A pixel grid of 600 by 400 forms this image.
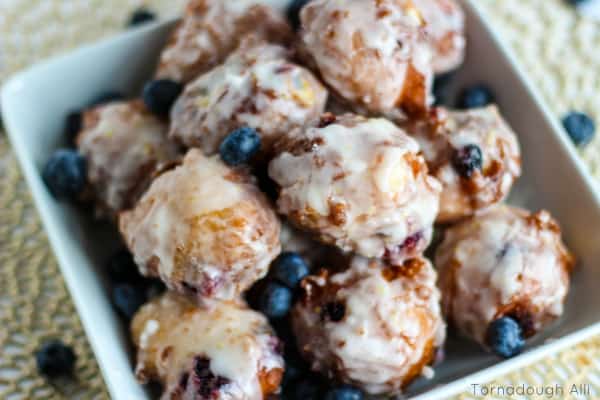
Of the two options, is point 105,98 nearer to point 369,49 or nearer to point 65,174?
point 65,174

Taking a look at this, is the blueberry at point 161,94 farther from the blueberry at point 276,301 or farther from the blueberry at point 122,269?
the blueberry at point 276,301

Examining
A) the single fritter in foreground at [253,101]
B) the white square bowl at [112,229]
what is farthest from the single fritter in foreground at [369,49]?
the white square bowl at [112,229]

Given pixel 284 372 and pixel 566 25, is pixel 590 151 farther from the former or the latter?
pixel 284 372

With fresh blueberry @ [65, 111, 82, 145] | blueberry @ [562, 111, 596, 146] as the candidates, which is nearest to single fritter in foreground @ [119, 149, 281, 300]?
fresh blueberry @ [65, 111, 82, 145]

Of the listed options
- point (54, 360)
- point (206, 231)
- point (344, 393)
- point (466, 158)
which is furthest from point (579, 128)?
point (54, 360)

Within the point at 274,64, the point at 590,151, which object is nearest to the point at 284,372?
the point at 274,64
